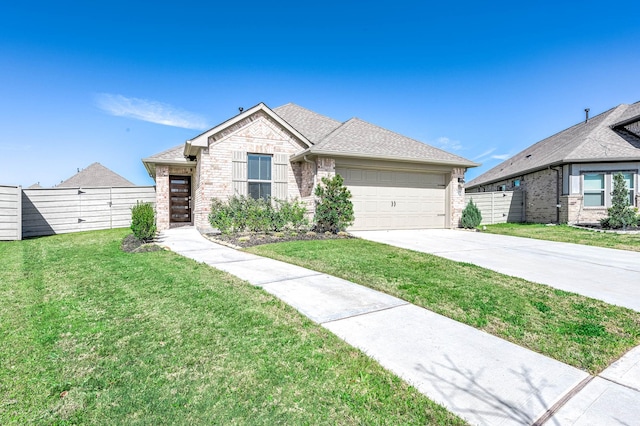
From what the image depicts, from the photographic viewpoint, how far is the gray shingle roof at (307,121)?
1411 cm

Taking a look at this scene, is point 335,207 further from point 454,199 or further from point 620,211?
point 620,211

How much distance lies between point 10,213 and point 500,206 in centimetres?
2122

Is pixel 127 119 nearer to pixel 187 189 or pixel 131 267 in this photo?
pixel 187 189

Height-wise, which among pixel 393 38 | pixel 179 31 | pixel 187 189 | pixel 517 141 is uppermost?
pixel 393 38

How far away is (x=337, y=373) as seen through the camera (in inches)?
89.3

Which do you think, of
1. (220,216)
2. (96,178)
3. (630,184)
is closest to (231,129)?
(220,216)

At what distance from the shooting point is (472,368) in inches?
94.3

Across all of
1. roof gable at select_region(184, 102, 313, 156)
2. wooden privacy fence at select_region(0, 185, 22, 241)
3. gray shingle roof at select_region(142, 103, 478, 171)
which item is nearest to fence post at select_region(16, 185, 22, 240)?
wooden privacy fence at select_region(0, 185, 22, 241)

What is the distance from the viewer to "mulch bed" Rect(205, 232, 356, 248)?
29.0 feet

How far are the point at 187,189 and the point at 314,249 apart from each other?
912 cm

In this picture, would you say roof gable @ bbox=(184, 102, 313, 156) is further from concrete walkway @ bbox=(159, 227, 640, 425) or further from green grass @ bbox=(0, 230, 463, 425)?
concrete walkway @ bbox=(159, 227, 640, 425)

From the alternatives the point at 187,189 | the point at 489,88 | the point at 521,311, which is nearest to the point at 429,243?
the point at 521,311

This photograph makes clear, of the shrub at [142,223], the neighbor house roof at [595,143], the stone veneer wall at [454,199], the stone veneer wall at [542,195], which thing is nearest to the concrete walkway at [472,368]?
the shrub at [142,223]

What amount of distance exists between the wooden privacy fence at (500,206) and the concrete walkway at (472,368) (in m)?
14.2
